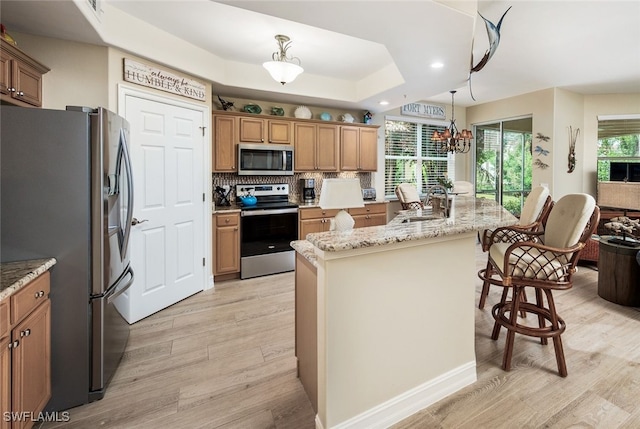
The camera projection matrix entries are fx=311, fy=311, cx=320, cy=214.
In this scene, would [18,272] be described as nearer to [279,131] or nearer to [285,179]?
[279,131]

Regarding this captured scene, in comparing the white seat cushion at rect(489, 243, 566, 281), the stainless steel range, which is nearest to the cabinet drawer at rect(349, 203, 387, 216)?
the stainless steel range

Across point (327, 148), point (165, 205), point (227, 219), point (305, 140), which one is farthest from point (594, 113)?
point (165, 205)

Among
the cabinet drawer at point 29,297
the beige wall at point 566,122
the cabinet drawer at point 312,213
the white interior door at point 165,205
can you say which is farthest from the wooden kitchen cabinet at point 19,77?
the beige wall at point 566,122

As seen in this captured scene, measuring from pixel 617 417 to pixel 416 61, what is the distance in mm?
3138

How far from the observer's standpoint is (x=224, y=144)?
4.20m

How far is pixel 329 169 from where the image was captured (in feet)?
16.7

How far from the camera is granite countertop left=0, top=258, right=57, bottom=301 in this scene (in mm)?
1364

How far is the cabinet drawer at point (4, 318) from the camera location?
131 centimetres

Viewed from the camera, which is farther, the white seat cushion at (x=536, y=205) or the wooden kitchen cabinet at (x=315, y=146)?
the wooden kitchen cabinet at (x=315, y=146)

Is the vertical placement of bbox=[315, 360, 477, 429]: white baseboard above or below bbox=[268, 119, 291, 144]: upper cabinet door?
below

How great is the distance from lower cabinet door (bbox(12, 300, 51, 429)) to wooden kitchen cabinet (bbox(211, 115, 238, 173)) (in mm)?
2752

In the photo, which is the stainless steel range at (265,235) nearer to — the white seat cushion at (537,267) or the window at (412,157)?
the window at (412,157)

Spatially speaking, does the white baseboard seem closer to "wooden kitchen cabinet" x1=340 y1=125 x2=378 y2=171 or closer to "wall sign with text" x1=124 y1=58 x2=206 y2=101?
"wall sign with text" x1=124 y1=58 x2=206 y2=101

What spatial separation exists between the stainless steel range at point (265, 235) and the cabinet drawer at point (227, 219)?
0.22 feet
